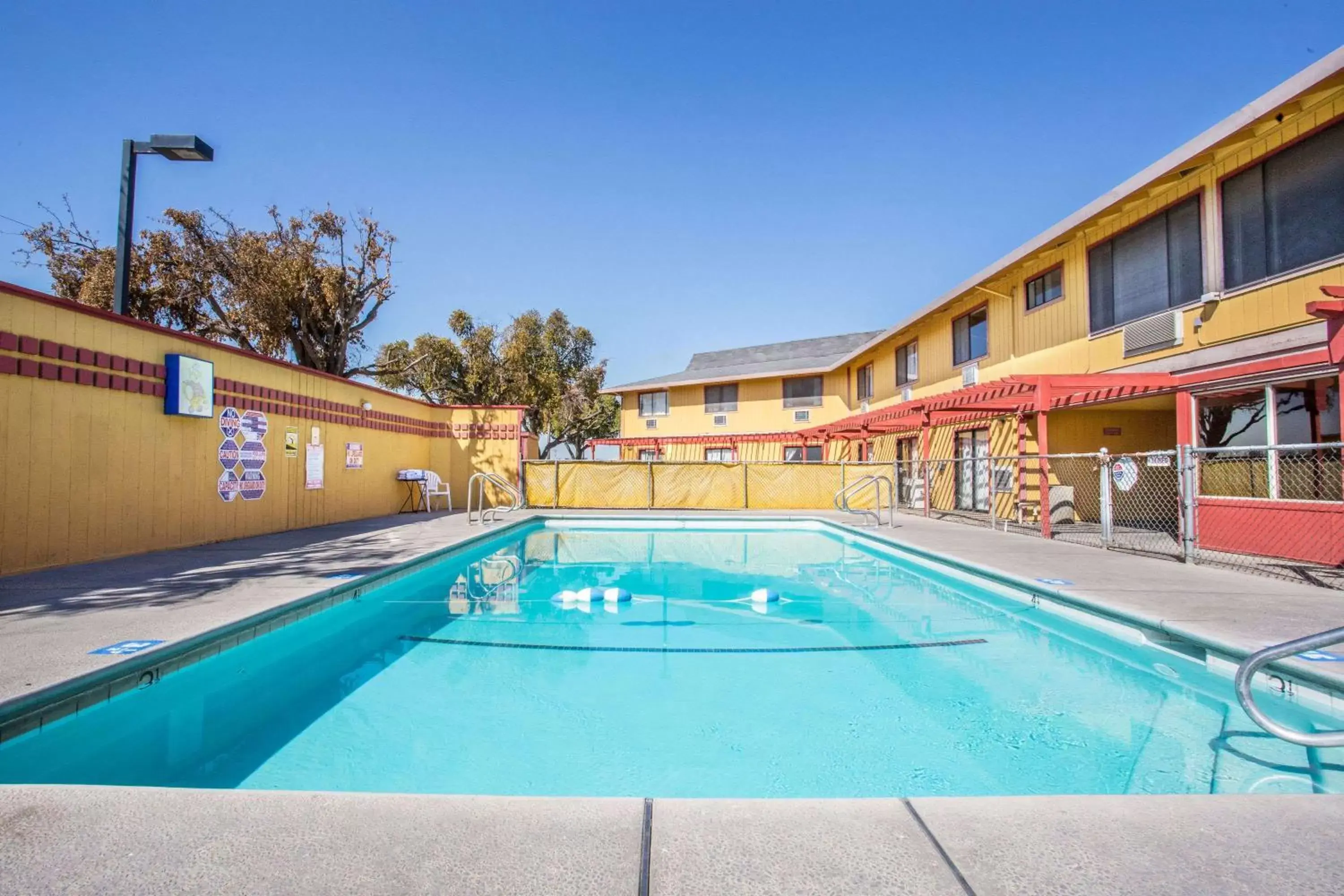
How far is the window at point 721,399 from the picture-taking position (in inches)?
1062

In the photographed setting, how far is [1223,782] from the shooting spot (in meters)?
3.05

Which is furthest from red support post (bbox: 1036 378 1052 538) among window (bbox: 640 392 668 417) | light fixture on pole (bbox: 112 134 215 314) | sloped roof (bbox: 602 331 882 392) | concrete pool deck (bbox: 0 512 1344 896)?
window (bbox: 640 392 668 417)

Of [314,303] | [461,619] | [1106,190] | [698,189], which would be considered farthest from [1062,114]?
[314,303]

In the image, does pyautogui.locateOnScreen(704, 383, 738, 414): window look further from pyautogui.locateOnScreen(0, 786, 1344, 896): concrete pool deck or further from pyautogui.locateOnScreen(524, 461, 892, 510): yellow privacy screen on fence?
pyautogui.locateOnScreen(0, 786, 1344, 896): concrete pool deck

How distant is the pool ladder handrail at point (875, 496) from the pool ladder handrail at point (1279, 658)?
9.76 meters

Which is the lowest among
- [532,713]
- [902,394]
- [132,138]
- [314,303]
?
[532,713]

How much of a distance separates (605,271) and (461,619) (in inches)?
814

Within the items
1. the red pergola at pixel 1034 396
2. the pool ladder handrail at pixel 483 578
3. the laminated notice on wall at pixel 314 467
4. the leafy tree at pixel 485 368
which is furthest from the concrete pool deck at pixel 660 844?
the leafy tree at pixel 485 368

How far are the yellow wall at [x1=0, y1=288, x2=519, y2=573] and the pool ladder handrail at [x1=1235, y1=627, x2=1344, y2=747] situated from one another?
1028 cm

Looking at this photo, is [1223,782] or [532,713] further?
[532,713]

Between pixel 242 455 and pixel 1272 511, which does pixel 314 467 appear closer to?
pixel 242 455

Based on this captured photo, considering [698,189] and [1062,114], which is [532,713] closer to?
[1062,114]

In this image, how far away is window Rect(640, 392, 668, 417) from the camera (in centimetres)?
2856

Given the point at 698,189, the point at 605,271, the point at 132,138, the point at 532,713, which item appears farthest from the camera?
the point at 605,271
